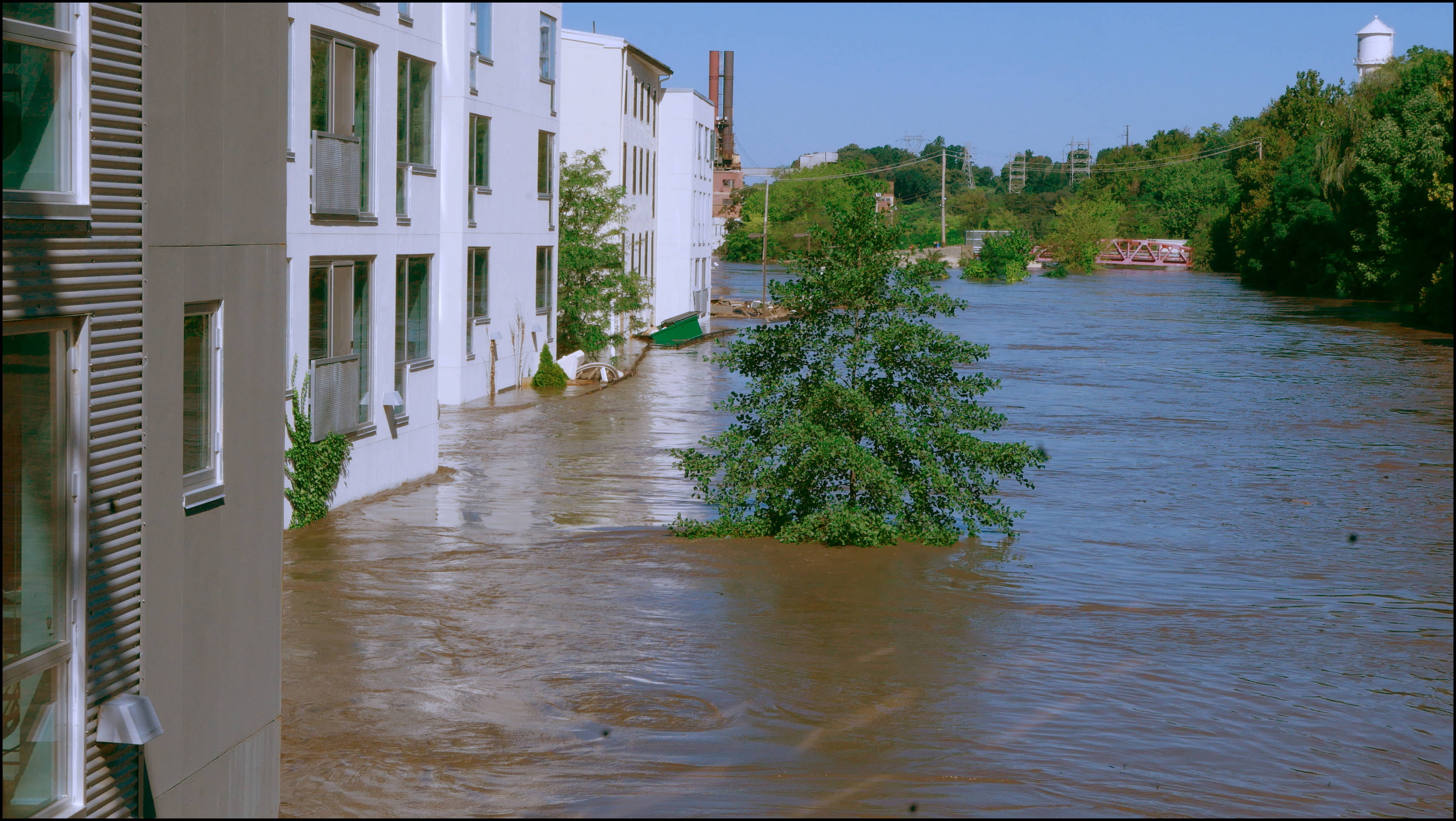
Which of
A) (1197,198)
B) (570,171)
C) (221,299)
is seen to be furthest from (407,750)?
(1197,198)

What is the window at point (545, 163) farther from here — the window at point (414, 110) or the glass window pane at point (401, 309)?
the glass window pane at point (401, 309)

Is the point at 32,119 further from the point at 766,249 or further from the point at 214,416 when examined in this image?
the point at 766,249

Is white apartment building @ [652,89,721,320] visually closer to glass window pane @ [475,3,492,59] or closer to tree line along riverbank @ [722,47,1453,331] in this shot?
tree line along riverbank @ [722,47,1453,331]

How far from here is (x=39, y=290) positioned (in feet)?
22.9

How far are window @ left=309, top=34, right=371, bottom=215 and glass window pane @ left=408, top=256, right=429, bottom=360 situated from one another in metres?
1.85

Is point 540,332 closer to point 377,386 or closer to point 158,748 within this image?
point 377,386


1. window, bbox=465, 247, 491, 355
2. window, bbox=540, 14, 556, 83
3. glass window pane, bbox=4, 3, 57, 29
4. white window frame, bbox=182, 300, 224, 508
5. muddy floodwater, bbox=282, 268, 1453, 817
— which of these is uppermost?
window, bbox=540, 14, 556, 83

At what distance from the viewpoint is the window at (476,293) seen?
30.6 m

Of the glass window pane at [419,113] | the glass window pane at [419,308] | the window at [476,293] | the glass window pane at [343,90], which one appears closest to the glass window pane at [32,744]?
the glass window pane at [343,90]

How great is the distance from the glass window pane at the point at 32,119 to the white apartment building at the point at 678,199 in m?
47.9

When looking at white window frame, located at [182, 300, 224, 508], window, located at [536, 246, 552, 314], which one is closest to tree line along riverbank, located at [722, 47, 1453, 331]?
window, located at [536, 246, 552, 314]

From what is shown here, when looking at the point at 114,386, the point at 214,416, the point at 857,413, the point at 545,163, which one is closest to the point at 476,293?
the point at 545,163

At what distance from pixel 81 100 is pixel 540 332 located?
2828 cm

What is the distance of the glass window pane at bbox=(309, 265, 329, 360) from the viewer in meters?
17.9
